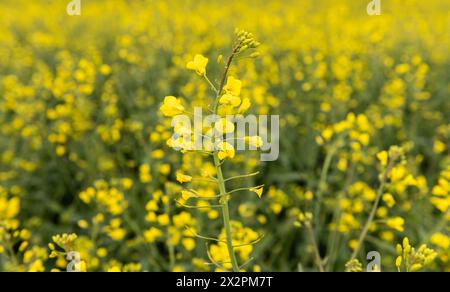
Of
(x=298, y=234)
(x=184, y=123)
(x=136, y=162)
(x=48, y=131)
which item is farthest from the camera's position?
(x=48, y=131)

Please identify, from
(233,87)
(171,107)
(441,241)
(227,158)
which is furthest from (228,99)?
(441,241)

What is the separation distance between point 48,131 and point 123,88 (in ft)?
2.72

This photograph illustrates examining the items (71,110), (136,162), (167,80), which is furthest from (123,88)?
(136,162)

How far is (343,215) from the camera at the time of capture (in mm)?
2920

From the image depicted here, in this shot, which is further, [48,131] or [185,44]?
[185,44]

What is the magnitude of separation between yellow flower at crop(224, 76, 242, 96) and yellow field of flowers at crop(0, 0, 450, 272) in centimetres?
3

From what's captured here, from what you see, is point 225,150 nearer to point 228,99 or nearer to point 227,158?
point 228,99

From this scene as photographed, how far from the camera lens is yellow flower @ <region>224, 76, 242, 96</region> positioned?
1.41 metres

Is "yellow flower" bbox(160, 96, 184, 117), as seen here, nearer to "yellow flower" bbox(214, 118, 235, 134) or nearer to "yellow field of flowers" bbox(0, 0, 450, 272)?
"yellow field of flowers" bbox(0, 0, 450, 272)

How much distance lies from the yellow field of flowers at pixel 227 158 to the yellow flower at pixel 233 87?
0.11ft

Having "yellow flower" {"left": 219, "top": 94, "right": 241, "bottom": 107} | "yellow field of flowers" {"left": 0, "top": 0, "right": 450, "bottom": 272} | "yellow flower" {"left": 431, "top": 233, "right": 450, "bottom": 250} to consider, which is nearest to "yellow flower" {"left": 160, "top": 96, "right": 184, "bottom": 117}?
"yellow field of flowers" {"left": 0, "top": 0, "right": 450, "bottom": 272}

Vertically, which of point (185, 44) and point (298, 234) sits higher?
point (185, 44)
